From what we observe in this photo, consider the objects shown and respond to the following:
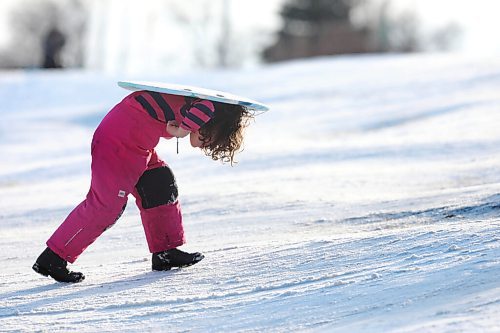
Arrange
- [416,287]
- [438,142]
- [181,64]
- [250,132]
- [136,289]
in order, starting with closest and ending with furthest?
[416,287], [136,289], [438,142], [250,132], [181,64]

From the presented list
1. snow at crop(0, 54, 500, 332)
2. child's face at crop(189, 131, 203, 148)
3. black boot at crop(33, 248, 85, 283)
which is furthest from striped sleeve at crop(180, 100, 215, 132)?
black boot at crop(33, 248, 85, 283)

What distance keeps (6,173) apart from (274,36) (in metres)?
38.4

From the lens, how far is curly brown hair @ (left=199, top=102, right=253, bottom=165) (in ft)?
15.0

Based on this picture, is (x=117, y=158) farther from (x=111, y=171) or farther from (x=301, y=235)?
(x=301, y=235)

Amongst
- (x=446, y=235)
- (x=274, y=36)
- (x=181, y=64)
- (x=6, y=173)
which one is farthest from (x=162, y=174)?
(x=181, y=64)

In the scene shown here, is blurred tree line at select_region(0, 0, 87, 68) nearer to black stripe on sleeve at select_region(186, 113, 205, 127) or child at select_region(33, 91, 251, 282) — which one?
child at select_region(33, 91, 251, 282)

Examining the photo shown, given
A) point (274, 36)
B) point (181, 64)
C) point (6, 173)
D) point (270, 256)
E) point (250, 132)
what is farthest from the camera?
point (181, 64)

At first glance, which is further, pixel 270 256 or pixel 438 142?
pixel 438 142

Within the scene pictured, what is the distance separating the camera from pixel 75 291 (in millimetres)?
4445

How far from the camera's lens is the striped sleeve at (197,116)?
174 inches

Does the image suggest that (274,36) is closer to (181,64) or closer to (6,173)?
(181,64)

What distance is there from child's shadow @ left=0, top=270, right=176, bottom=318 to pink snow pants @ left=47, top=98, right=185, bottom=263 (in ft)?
0.63

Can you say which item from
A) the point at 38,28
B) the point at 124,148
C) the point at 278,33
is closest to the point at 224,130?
the point at 124,148

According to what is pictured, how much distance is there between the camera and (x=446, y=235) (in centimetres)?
448
